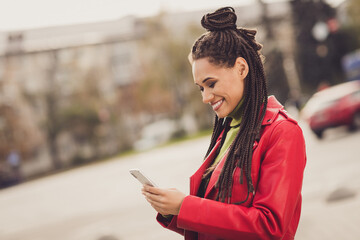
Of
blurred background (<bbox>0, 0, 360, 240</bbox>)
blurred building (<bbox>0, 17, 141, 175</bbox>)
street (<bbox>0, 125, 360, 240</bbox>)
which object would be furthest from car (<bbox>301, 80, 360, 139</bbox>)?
blurred building (<bbox>0, 17, 141, 175</bbox>)

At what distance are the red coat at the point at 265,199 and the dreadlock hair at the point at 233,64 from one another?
0.15 feet

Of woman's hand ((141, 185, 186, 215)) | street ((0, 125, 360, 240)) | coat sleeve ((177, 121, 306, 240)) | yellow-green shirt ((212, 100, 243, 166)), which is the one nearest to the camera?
coat sleeve ((177, 121, 306, 240))

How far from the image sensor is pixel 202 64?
1.73 m

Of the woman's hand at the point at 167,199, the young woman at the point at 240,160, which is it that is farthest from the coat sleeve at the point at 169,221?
the woman's hand at the point at 167,199

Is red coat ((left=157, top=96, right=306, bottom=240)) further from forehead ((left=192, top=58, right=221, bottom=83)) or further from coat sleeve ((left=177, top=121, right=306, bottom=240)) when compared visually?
forehead ((left=192, top=58, right=221, bottom=83))

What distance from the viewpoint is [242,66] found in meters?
1.72

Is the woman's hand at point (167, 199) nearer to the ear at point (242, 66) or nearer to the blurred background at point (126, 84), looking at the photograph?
the ear at point (242, 66)

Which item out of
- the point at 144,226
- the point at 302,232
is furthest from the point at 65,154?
the point at 302,232

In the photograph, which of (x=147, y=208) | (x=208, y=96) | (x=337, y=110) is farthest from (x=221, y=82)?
(x=337, y=110)

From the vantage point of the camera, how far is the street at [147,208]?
541 centimetres

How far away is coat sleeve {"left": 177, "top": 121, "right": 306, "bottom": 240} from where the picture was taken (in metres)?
1.49

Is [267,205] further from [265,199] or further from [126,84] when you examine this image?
[126,84]

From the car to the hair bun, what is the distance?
37.0 feet

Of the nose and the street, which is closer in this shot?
the nose
